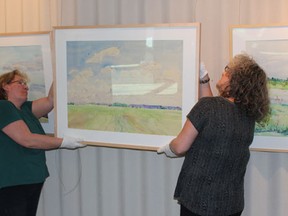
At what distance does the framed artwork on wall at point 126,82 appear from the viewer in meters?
2.02

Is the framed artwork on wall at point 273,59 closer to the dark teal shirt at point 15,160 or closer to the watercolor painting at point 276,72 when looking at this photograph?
the watercolor painting at point 276,72

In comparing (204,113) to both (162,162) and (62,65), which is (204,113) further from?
(62,65)

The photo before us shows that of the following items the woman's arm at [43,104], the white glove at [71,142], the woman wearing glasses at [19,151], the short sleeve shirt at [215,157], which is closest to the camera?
the short sleeve shirt at [215,157]

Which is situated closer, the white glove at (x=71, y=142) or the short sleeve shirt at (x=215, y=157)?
the short sleeve shirt at (x=215, y=157)

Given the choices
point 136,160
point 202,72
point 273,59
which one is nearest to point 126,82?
point 202,72

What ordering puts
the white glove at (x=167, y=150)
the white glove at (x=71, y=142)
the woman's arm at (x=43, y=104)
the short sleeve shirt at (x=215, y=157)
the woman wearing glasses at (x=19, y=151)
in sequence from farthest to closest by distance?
the woman's arm at (x=43, y=104) < the white glove at (x=71, y=142) < the woman wearing glasses at (x=19, y=151) < the white glove at (x=167, y=150) < the short sleeve shirt at (x=215, y=157)

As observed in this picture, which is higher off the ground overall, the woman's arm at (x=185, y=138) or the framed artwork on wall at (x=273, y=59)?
the framed artwork on wall at (x=273, y=59)

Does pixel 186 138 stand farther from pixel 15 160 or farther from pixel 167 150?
pixel 15 160

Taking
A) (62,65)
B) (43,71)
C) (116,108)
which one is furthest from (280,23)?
(43,71)

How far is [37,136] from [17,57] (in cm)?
60

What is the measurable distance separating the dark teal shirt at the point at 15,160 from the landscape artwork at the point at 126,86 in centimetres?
29

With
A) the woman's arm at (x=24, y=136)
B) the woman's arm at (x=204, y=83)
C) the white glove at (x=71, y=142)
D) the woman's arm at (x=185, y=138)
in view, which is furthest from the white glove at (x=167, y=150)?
the woman's arm at (x=24, y=136)

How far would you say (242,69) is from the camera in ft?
5.70

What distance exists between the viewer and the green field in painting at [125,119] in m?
2.07
